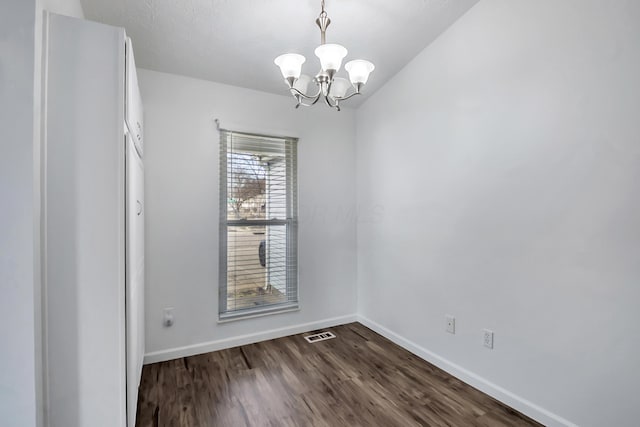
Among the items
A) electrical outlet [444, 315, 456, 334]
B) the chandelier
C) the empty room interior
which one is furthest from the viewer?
electrical outlet [444, 315, 456, 334]

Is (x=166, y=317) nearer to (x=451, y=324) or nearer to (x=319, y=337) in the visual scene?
(x=319, y=337)

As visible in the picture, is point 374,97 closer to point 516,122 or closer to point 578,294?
point 516,122

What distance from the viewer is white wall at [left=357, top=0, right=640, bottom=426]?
1.42 m

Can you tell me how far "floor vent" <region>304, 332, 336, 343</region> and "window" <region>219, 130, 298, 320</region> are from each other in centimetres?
32

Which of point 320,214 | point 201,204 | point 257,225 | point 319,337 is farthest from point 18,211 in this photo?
point 319,337

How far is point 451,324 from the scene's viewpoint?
2248 mm

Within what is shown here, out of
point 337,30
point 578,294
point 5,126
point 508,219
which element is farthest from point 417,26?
point 5,126

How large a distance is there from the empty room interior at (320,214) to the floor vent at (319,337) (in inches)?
1.4

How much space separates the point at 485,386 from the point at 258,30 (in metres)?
2.82

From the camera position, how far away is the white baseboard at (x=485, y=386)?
167 centimetres

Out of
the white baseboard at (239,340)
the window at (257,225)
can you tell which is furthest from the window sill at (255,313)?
the white baseboard at (239,340)

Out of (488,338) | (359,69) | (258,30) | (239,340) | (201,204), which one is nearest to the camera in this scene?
(359,69)

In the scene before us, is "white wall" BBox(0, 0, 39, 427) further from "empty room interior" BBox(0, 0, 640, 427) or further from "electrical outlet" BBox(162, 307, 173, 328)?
"electrical outlet" BBox(162, 307, 173, 328)

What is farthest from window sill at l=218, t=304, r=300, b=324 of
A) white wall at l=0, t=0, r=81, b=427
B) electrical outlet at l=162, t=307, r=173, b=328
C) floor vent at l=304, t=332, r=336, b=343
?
white wall at l=0, t=0, r=81, b=427
